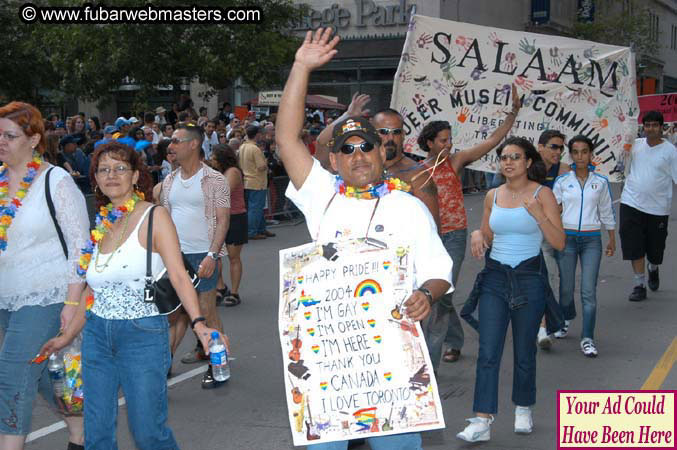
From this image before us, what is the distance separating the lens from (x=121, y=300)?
3.99 m

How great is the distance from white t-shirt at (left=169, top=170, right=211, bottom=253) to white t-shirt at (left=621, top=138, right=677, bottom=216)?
16.6 ft

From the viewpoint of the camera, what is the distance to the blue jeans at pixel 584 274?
734 cm

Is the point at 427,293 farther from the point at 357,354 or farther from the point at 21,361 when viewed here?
the point at 21,361

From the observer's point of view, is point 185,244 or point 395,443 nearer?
point 395,443

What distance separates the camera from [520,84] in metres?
8.43

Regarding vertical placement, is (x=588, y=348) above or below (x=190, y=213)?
below

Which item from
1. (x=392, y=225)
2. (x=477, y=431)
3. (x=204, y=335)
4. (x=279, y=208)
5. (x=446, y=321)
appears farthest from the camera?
(x=279, y=208)

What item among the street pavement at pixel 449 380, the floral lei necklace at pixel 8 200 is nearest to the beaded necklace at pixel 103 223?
the floral lei necklace at pixel 8 200

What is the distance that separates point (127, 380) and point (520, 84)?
564cm

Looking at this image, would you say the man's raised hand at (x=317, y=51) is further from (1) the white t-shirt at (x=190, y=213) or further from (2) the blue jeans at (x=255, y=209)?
(2) the blue jeans at (x=255, y=209)

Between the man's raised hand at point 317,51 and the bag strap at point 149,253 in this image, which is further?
the bag strap at point 149,253

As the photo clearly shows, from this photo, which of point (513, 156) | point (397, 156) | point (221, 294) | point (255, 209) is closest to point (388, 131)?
point (397, 156)

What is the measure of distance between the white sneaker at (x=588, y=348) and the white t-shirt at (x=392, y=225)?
4.05 m

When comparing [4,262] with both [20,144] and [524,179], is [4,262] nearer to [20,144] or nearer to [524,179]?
[20,144]
